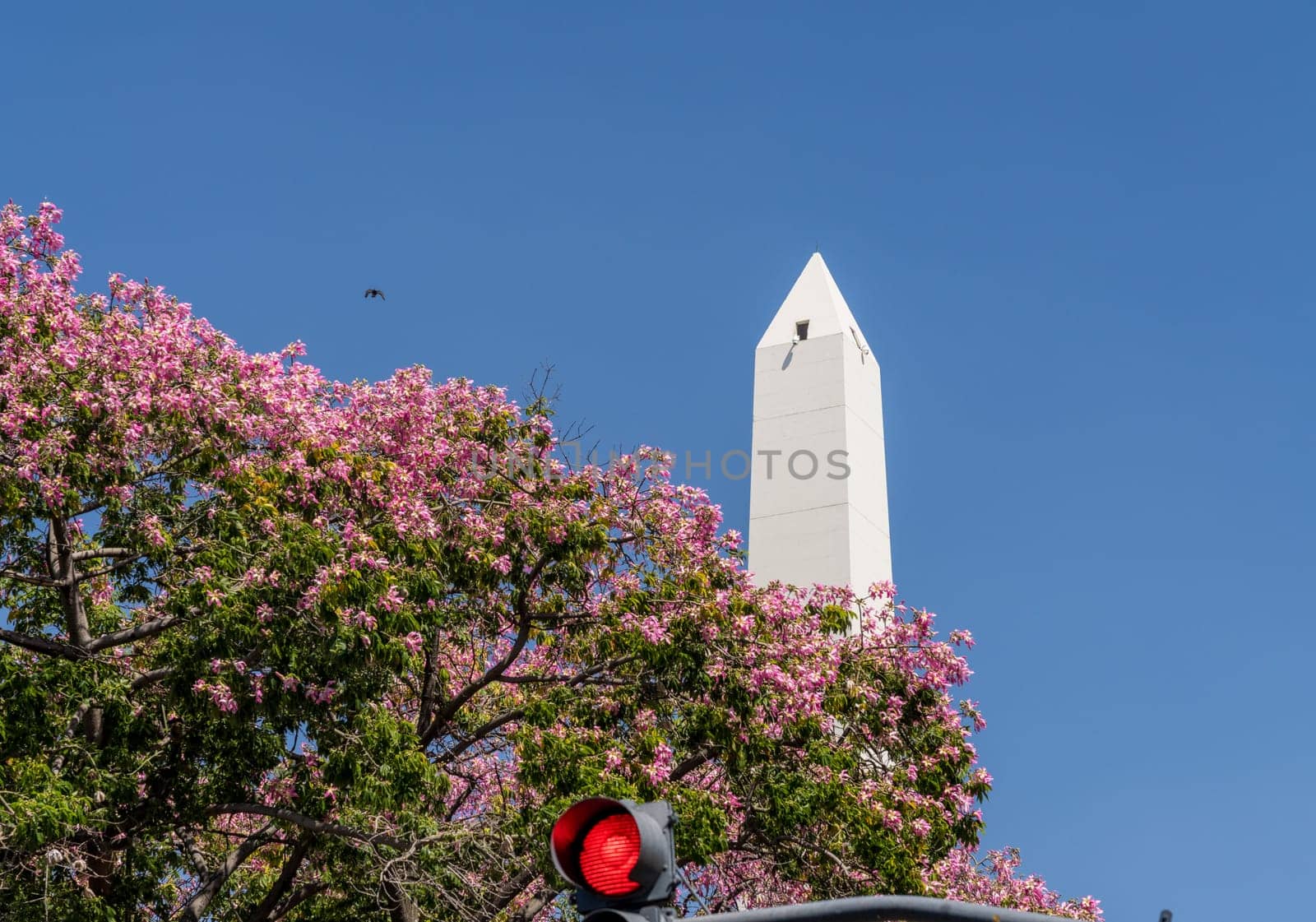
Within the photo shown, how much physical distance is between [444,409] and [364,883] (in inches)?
207

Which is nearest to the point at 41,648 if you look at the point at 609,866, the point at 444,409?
the point at 444,409

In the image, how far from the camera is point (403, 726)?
13836 mm

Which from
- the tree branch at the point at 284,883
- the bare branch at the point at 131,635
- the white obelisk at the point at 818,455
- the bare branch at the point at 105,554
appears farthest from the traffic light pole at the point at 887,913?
the white obelisk at the point at 818,455

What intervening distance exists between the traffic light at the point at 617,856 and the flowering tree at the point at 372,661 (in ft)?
27.4

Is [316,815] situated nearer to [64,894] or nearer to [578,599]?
[64,894]

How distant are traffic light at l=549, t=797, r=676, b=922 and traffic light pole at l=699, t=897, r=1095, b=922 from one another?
1.14 ft

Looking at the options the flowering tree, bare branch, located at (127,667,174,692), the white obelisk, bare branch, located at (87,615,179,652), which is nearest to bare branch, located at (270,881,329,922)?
the flowering tree

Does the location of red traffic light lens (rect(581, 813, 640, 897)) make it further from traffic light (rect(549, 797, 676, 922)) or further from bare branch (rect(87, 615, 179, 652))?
bare branch (rect(87, 615, 179, 652))

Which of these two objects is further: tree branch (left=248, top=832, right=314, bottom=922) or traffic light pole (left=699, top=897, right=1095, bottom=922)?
tree branch (left=248, top=832, right=314, bottom=922)

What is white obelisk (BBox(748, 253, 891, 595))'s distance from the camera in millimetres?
30172

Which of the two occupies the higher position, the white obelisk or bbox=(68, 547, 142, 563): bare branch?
the white obelisk

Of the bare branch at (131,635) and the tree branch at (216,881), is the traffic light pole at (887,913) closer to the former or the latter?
the bare branch at (131,635)

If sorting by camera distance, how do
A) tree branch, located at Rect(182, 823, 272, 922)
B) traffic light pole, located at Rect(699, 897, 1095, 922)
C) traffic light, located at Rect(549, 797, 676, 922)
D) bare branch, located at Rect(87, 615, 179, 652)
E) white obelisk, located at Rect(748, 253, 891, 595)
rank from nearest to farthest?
traffic light pole, located at Rect(699, 897, 1095, 922) < traffic light, located at Rect(549, 797, 676, 922) < bare branch, located at Rect(87, 615, 179, 652) < tree branch, located at Rect(182, 823, 272, 922) < white obelisk, located at Rect(748, 253, 891, 595)

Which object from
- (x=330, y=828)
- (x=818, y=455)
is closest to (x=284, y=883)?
(x=330, y=828)
